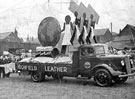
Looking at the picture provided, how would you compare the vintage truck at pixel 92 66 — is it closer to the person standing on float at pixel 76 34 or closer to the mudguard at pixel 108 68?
the mudguard at pixel 108 68

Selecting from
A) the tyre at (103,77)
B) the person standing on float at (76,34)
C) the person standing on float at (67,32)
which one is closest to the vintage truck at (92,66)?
the tyre at (103,77)

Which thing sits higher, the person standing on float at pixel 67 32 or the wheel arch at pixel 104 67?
the person standing on float at pixel 67 32

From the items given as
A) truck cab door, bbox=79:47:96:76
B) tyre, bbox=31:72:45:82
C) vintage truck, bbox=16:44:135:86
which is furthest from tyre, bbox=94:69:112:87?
tyre, bbox=31:72:45:82

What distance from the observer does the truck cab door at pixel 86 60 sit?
9375 mm

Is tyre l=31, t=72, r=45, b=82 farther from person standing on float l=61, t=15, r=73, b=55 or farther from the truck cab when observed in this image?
the truck cab

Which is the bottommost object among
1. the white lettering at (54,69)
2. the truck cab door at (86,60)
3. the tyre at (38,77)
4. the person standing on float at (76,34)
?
the tyre at (38,77)

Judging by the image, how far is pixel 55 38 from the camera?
10.0 meters

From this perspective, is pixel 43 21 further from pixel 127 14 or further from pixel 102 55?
pixel 127 14

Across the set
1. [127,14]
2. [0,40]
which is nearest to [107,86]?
[127,14]

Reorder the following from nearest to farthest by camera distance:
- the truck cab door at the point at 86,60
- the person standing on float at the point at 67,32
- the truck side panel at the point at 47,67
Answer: the truck cab door at the point at 86,60 < the truck side panel at the point at 47,67 < the person standing on float at the point at 67,32

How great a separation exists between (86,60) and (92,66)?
0.40 m

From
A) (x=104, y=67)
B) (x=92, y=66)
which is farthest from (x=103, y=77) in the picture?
(x=92, y=66)

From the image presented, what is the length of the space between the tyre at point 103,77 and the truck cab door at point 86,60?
487 mm

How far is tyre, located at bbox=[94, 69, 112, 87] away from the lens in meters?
8.74
